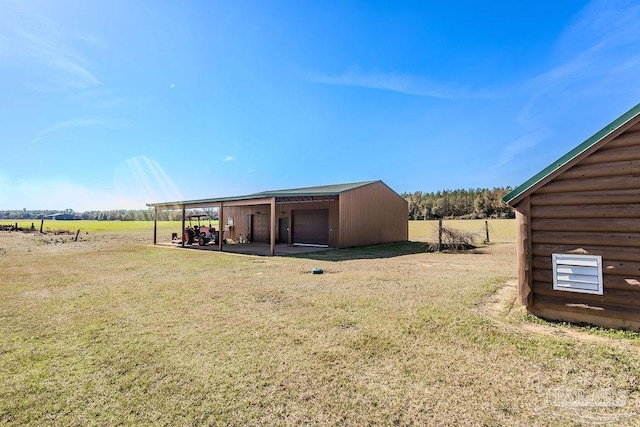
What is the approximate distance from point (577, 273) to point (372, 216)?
13333mm

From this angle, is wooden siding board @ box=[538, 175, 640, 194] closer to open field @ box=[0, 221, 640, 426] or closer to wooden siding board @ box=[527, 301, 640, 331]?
wooden siding board @ box=[527, 301, 640, 331]

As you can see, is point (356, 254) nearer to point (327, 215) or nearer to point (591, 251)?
point (327, 215)

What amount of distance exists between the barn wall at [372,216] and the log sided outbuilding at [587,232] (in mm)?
10972

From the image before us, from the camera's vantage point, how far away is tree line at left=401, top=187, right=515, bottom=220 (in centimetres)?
4397

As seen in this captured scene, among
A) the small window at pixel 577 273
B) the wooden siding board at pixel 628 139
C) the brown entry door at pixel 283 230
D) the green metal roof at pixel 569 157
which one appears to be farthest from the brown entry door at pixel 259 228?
the wooden siding board at pixel 628 139

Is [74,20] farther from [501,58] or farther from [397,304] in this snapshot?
[501,58]

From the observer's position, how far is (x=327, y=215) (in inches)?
664

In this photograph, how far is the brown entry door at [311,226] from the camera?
17.0 metres

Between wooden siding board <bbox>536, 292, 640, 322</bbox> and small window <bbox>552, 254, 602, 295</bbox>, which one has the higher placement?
small window <bbox>552, 254, 602, 295</bbox>

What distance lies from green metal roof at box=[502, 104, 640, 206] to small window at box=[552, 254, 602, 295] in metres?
1.02

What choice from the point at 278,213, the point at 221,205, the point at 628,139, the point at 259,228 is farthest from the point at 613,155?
the point at 259,228

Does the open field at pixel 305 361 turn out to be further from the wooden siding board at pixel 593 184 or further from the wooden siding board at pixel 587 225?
the wooden siding board at pixel 593 184

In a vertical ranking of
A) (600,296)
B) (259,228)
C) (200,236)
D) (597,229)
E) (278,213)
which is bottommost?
(600,296)

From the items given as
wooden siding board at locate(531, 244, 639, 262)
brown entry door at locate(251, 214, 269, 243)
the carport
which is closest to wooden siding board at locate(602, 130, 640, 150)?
wooden siding board at locate(531, 244, 639, 262)
